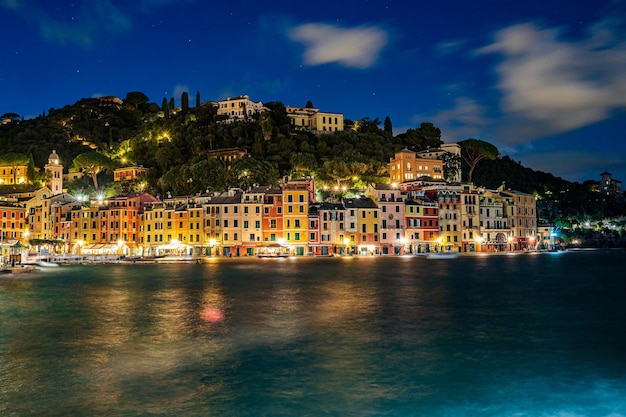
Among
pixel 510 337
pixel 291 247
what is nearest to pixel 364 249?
pixel 291 247

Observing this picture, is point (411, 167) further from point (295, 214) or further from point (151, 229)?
point (151, 229)

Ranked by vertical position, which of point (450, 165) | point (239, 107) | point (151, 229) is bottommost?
point (151, 229)

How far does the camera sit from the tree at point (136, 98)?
154m

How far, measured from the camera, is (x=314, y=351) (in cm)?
Answer: 1848

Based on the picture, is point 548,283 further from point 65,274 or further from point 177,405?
Answer: point 65,274

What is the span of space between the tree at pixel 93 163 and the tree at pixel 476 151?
61768mm

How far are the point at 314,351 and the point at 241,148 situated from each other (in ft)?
255

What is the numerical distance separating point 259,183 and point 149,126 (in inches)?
1558

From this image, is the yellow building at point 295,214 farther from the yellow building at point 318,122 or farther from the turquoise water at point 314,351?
the yellow building at point 318,122

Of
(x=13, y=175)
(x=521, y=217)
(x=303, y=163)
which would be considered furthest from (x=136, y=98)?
(x=521, y=217)

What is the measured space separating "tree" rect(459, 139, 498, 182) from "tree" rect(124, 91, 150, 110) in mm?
93156

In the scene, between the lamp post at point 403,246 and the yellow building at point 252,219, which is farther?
the lamp post at point 403,246

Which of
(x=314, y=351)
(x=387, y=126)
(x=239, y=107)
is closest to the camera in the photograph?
(x=314, y=351)

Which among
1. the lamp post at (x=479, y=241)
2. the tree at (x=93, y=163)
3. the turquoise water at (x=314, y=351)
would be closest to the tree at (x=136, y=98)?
the tree at (x=93, y=163)
